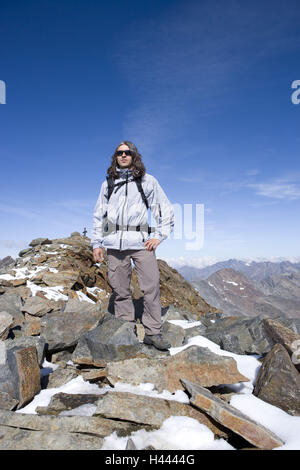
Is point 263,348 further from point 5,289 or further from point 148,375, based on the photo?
point 5,289

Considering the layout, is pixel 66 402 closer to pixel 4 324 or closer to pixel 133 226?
pixel 133 226

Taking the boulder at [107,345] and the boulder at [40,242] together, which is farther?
the boulder at [40,242]

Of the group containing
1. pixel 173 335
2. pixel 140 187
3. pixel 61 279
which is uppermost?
pixel 140 187

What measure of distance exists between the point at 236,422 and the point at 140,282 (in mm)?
3502

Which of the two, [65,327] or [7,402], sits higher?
[65,327]

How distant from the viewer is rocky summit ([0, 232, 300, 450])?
12.0 ft

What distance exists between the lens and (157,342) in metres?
6.16

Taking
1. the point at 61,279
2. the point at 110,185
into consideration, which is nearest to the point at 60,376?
the point at 110,185

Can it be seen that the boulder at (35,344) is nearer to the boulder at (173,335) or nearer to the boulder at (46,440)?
the boulder at (46,440)

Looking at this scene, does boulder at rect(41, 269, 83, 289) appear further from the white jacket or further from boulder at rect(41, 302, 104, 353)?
the white jacket

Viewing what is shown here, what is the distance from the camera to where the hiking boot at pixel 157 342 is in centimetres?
613

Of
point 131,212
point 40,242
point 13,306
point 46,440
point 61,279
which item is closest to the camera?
point 46,440

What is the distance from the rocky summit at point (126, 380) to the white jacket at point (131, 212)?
188 centimetres

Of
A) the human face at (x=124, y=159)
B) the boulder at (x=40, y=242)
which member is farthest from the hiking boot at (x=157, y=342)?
the boulder at (x=40, y=242)
